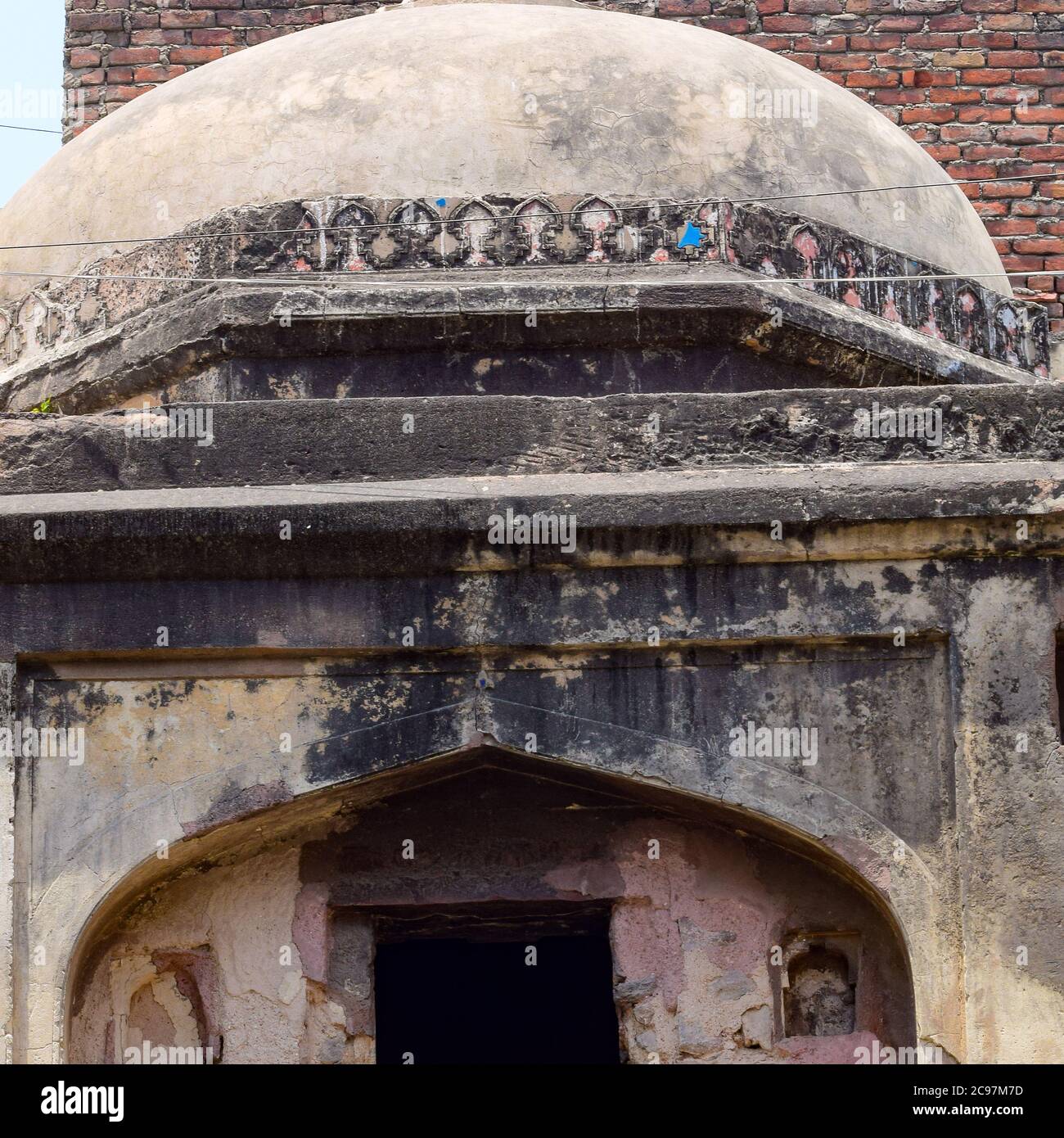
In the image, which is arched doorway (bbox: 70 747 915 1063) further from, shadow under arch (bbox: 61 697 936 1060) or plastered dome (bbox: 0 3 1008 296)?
plastered dome (bbox: 0 3 1008 296)

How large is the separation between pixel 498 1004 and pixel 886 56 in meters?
4.72

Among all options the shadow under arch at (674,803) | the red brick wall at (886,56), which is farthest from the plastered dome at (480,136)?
the red brick wall at (886,56)

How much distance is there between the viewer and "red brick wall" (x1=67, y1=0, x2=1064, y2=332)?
30.6 ft

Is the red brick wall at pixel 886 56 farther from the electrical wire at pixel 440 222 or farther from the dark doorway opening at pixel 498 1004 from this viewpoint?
the dark doorway opening at pixel 498 1004

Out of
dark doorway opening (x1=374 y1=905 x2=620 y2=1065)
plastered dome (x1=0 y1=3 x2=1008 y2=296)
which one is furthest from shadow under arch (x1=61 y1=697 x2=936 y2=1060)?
dark doorway opening (x1=374 y1=905 x2=620 y2=1065)

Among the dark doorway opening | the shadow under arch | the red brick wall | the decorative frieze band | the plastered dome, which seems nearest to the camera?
the shadow under arch

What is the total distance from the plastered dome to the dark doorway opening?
2967 mm

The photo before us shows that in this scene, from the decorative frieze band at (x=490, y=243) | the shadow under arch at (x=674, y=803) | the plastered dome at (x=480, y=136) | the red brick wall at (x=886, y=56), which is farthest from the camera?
the red brick wall at (x=886, y=56)

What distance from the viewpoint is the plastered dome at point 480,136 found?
6.37 meters

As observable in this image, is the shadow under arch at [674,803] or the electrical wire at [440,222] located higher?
the electrical wire at [440,222]

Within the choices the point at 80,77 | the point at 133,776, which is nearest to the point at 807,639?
the point at 133,776

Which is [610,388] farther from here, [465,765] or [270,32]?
[270,32]

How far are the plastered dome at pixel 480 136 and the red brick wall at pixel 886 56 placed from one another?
89.7 inches

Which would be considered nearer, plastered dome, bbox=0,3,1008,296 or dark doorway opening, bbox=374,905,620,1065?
plastered dome, bbox=0,3,1008,296
